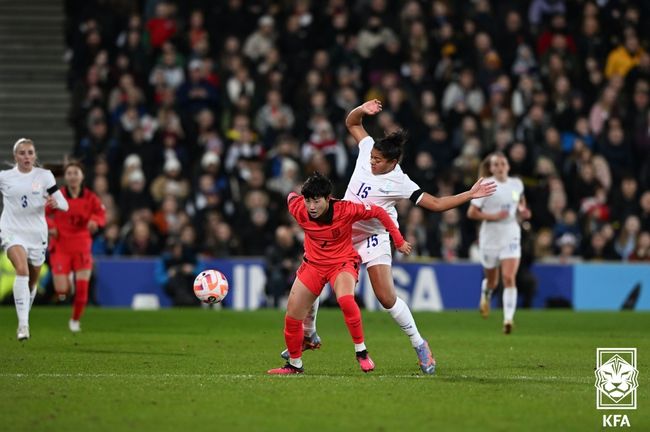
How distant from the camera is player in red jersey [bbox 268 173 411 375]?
1223cm

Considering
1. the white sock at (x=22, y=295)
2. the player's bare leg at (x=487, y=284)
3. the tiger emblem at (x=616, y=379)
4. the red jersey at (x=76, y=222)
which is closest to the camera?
the tiger emblem at (x=616, y=379)

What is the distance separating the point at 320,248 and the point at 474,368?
2255mm

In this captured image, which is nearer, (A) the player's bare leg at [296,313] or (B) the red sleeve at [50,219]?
(A) the player's bare leg at [296,313]

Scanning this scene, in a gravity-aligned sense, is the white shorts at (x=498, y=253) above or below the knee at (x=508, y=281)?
above

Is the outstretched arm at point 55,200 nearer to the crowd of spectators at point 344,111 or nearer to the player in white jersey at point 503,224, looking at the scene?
the player in white jersey at point 503,224

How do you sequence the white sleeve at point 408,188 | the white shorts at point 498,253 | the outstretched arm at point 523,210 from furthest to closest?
1. the white shorts at point 498,253
2. the outstretched arm at point 523,210
3. the white sleeve at point 408,188

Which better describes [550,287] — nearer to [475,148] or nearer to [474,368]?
[475,148]

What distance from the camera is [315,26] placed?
27531 millimetres

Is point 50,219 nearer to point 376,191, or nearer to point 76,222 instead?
point 76,222

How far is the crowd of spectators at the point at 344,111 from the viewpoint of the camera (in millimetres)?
24609

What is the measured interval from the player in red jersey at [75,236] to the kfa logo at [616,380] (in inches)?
277

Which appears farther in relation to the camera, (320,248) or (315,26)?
(315,26)

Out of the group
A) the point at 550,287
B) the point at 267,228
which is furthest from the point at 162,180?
Answer: the point at 550,287

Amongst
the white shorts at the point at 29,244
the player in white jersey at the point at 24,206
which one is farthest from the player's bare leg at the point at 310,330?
the white shorts at the point at 29,244
